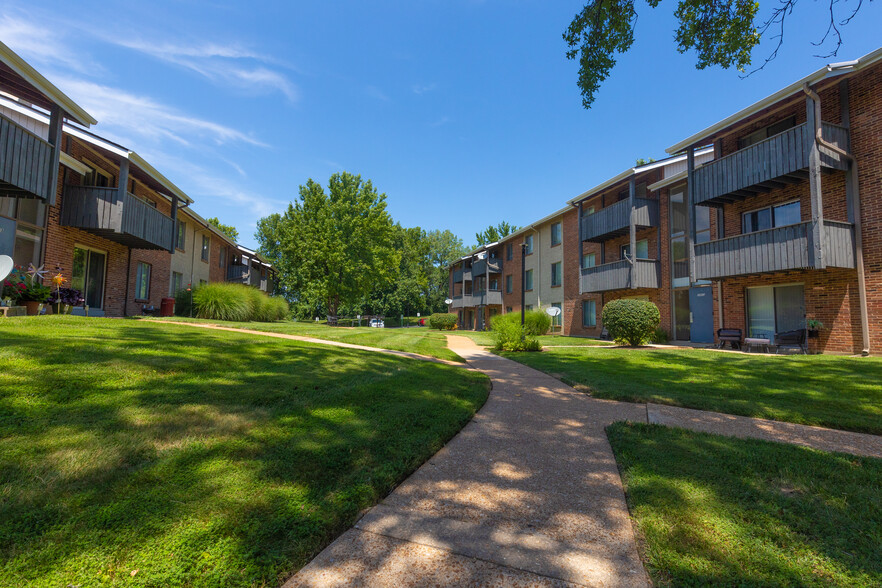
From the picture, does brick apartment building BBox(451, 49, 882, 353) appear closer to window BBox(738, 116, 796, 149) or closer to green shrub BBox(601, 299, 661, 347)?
window BBox(738, 116, 796, 149)

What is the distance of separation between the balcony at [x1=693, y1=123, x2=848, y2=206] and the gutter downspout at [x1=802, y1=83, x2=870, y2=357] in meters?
0.17

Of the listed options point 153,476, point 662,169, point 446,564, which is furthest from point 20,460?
point 662,169

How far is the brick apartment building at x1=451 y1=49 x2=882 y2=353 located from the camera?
1052 centimetres

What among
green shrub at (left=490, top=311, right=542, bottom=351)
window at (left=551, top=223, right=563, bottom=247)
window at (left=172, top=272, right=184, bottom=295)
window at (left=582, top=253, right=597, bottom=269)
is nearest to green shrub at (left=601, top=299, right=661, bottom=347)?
green shrub at (left=490, top=311, right=542, bottom=351)

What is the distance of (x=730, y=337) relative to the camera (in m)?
13.1

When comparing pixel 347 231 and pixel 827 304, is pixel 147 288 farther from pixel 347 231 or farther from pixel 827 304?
pixel 827 304

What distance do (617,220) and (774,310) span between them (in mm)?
6915

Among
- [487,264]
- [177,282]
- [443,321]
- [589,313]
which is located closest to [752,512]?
[589,313]

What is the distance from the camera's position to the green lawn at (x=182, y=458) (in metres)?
1.71

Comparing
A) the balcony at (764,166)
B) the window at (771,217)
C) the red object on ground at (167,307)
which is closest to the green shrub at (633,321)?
the window at (771,217)

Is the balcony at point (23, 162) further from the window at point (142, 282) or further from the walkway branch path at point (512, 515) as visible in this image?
the walkway branch path at point (512, 515)

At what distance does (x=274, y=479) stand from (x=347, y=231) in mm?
29941

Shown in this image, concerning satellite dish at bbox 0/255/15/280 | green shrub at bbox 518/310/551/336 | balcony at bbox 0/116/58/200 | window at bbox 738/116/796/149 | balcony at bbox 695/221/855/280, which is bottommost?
green shrub at bbox 518/310/551/336

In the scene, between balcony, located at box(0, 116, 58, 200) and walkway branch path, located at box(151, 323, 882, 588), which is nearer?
walkway branch path, located at box(151, 323, 882, 588)
